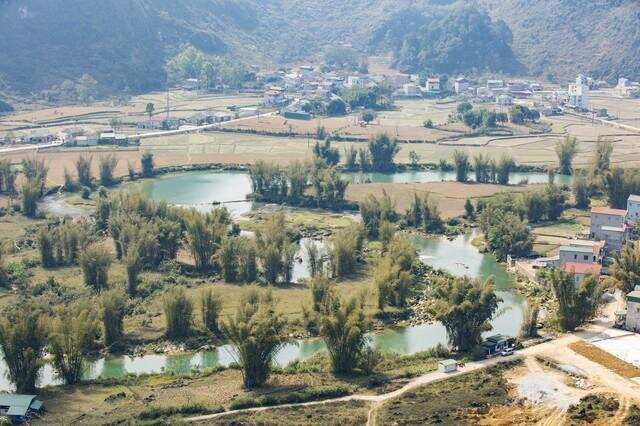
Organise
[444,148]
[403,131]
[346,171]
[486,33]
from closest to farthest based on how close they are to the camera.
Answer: [346,171] < [444,148] < [403,131] < [486,33]

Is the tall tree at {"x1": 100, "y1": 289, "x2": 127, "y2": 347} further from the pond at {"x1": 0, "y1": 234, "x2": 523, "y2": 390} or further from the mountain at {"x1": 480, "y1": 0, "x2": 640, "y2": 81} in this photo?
the mountain at {"x1": 480, "y1": 0, "x2": 640, "y2": 81}

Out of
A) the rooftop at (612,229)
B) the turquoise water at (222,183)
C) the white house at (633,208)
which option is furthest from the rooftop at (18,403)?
the white house at (633,208)

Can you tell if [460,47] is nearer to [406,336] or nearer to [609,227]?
[609,227]

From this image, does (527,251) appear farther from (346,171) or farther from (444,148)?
(444,148)

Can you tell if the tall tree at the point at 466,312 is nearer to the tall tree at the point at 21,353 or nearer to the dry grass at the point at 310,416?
the dry grass at the point at 310,416

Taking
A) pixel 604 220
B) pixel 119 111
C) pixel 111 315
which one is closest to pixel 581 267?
pixel 604 220

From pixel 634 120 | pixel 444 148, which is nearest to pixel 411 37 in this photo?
pixel 634 120

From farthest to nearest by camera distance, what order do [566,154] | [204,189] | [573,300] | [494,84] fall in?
[494,84] < [566,154] < [204,189] < [573,300]
